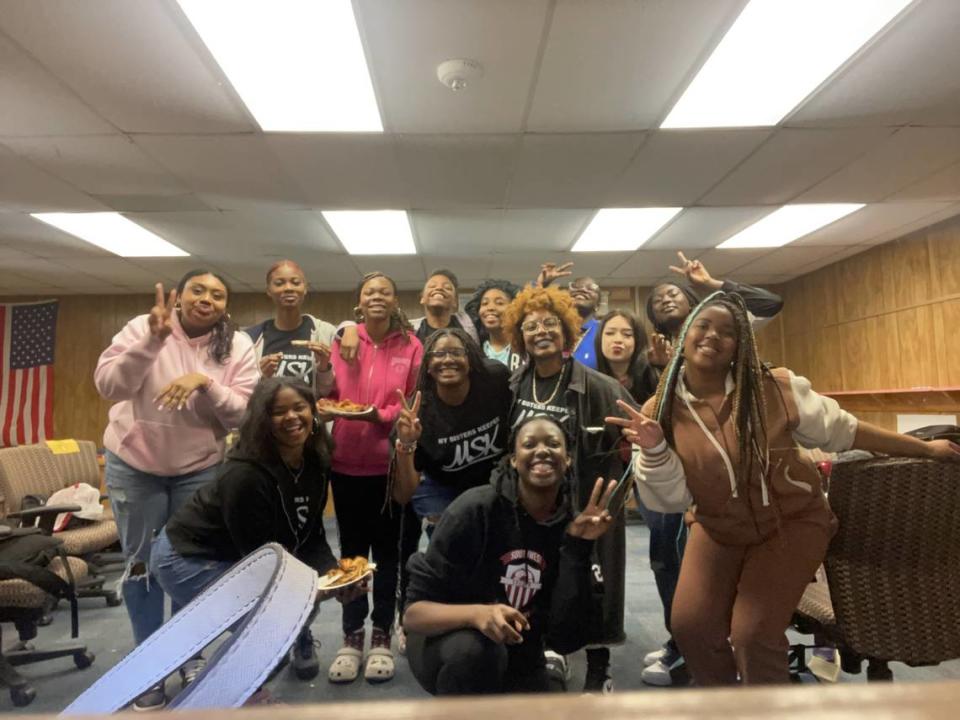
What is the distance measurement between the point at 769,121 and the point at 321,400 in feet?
8.69

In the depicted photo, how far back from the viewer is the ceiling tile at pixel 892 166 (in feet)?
11.0

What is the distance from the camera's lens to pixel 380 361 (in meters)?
2.30

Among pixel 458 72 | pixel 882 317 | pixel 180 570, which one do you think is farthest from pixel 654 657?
pixel 882 317

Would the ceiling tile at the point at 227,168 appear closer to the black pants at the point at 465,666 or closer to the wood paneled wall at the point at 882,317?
the black pants at the point at 465,666

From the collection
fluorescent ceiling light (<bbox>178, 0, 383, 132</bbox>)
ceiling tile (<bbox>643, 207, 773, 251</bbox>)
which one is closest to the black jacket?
fluorescent ceiling light (<bbox>178, 0, 383, 132</bbox>)

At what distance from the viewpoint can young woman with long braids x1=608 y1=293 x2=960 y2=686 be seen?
141 centimetres

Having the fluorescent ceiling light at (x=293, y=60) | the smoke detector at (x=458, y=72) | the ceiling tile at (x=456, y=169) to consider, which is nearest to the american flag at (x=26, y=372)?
the ceiling tile at (x=456, y=169)

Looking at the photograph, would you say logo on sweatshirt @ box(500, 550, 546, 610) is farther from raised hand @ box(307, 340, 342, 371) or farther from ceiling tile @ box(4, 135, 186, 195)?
ceiling tile @ box(4, 135, 186, 195)

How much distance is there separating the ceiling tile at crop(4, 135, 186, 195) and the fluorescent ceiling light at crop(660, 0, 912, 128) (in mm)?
2955

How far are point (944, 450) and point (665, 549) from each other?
839mm

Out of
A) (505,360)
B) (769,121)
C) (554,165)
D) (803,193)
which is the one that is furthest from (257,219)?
(803,193)

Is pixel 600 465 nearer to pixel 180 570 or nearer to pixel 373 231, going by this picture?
pixel 180 570

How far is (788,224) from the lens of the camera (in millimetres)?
4848

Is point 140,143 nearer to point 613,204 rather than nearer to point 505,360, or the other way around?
point 505,360
